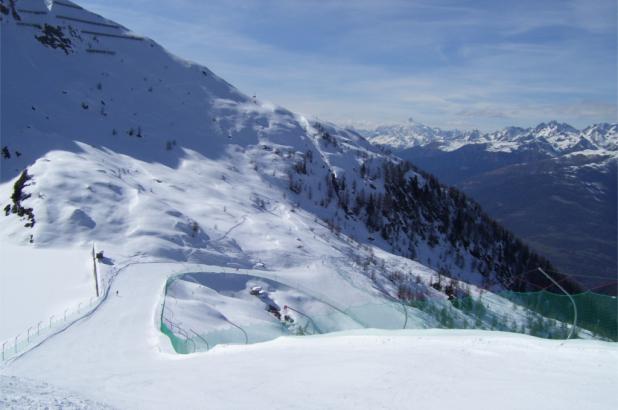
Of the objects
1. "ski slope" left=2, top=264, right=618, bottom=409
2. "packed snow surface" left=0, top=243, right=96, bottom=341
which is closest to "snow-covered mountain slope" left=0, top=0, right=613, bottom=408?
"ski slope" left=2, top=264, right=618, bottom=409

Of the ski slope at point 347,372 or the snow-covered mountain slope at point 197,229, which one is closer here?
the ski slope at point 347,372

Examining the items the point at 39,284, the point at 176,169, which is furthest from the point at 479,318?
the point at 176,169

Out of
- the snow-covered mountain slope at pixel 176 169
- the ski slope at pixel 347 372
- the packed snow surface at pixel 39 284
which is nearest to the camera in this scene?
the ski slope at pixel 347 372

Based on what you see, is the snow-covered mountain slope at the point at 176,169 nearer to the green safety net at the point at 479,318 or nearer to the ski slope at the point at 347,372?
the green safety net at the point at 479,318

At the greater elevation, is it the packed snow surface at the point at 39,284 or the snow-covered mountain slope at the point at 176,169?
the snow-covered mountain slope at the point at 176,169

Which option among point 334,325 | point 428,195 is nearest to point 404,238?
point 428,195

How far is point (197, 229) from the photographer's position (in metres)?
40.8

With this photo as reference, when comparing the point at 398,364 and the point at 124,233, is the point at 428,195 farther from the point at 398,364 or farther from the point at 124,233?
the point at 398,364

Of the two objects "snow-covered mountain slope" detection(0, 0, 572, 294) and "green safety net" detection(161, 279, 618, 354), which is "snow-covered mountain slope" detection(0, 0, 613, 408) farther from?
"snow-covered mountain slope" detection(0, 0, 572, 294)

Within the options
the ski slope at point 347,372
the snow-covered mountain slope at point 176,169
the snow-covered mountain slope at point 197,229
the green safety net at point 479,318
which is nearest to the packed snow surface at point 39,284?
the snow-covered mountain slope at point 197,229

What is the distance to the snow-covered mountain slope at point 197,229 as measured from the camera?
17.0 metres

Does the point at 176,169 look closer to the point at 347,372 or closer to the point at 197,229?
the point at 197,229

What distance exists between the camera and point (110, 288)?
87.2 ft

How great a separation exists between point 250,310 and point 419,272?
29.9 metres
